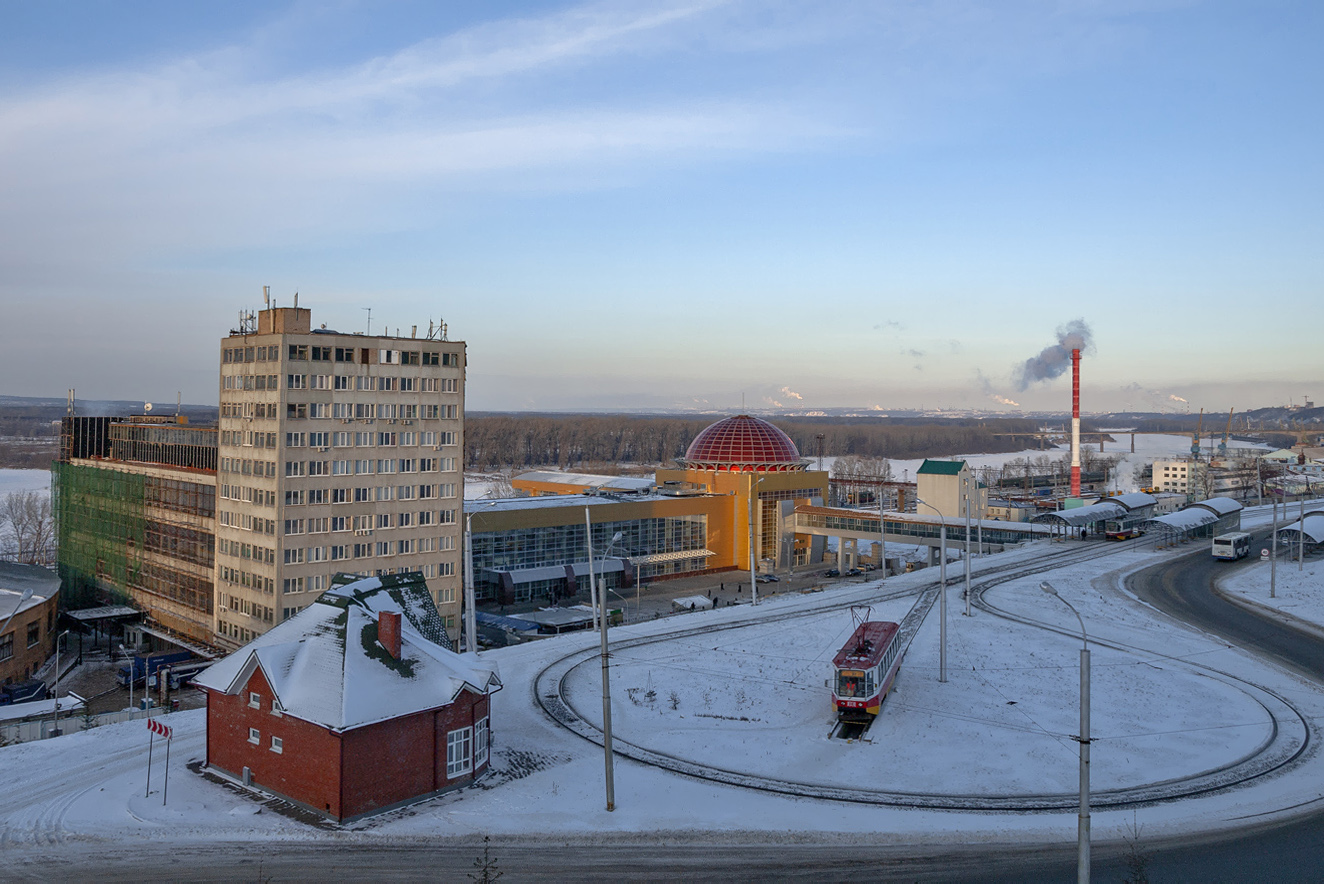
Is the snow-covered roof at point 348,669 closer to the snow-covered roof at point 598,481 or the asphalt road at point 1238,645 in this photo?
the asphalt road at point 1238,645

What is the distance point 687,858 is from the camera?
24109 mm

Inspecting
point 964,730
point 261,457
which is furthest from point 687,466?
point 964,730

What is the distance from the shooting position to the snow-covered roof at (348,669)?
87.5 ft

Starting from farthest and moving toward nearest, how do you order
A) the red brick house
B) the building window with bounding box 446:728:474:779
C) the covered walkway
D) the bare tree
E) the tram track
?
the bare tree → the covered walkway → the building window with bounding box 446:728:474:779 → the tram track → the red brick house

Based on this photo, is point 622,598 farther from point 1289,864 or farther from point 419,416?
point 1289,864

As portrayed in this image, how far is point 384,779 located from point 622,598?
48.3m

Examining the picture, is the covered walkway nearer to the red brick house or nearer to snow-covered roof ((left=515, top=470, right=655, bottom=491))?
snow-covered roof ((left=515, top=470, right=655, bottom=491))

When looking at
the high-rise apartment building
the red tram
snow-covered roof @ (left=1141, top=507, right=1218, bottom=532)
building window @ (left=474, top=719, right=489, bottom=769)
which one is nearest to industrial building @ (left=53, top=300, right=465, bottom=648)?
the high-rise apartment building

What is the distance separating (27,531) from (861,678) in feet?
346

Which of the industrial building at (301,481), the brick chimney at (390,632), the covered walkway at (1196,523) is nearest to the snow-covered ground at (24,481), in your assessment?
the industrial building at (301,481)

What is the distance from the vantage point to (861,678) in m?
34.0

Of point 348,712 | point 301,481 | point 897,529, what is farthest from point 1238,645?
point 301,481

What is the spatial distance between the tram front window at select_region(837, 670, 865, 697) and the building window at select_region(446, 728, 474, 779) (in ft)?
43.8

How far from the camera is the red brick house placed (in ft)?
86.3
